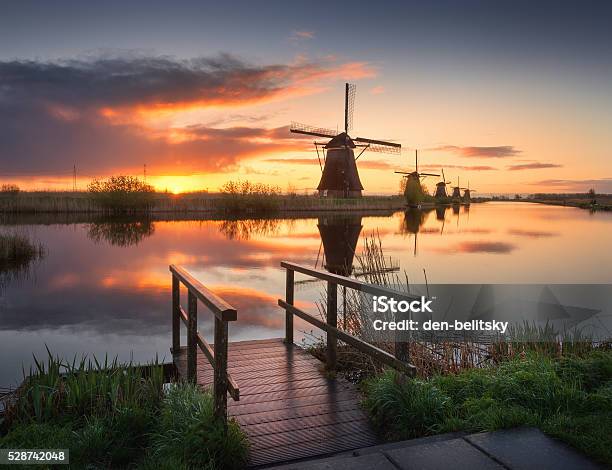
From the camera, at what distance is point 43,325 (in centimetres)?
1210

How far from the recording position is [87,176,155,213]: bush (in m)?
46.7

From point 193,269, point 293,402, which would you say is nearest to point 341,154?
point 193,269

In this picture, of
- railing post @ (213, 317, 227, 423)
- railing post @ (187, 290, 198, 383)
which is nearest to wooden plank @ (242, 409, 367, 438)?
railing post @ (213, 317, 227, 423)

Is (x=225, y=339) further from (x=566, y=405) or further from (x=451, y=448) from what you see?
(x=566, y=405)

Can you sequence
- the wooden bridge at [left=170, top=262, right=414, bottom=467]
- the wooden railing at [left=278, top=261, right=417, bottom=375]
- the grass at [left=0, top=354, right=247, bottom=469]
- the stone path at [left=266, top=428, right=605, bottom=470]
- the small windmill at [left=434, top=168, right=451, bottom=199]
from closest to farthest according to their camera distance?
the stone path at [left=266, top=428, right=605, bottom=470], the grass at [left=0, top=354, right=247, bottom=469], the wooden bridge at [left=170, top=262, right=414, bottom=467], the wooden railing at [left=278, top=261, right=417, bottom=375], the small windmill at [left=434, top=168, right=451, bottom=199]

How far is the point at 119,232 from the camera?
34906 millimetres

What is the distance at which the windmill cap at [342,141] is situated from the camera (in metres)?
51.2

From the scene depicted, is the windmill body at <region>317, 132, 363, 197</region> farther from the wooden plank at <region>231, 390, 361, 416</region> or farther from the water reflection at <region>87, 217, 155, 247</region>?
the wooden plank at <region>231, 390, 361, 416</region>

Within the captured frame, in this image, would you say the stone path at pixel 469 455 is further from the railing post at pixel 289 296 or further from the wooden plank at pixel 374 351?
the railing post at pixel 289 296

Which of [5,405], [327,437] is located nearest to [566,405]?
[327,437]

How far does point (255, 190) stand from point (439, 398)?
149ft

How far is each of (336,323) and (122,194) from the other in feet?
145

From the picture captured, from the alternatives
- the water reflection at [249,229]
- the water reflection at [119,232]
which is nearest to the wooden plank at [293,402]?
the water reflection at [119,232]

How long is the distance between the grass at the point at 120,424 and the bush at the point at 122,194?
43530mm
